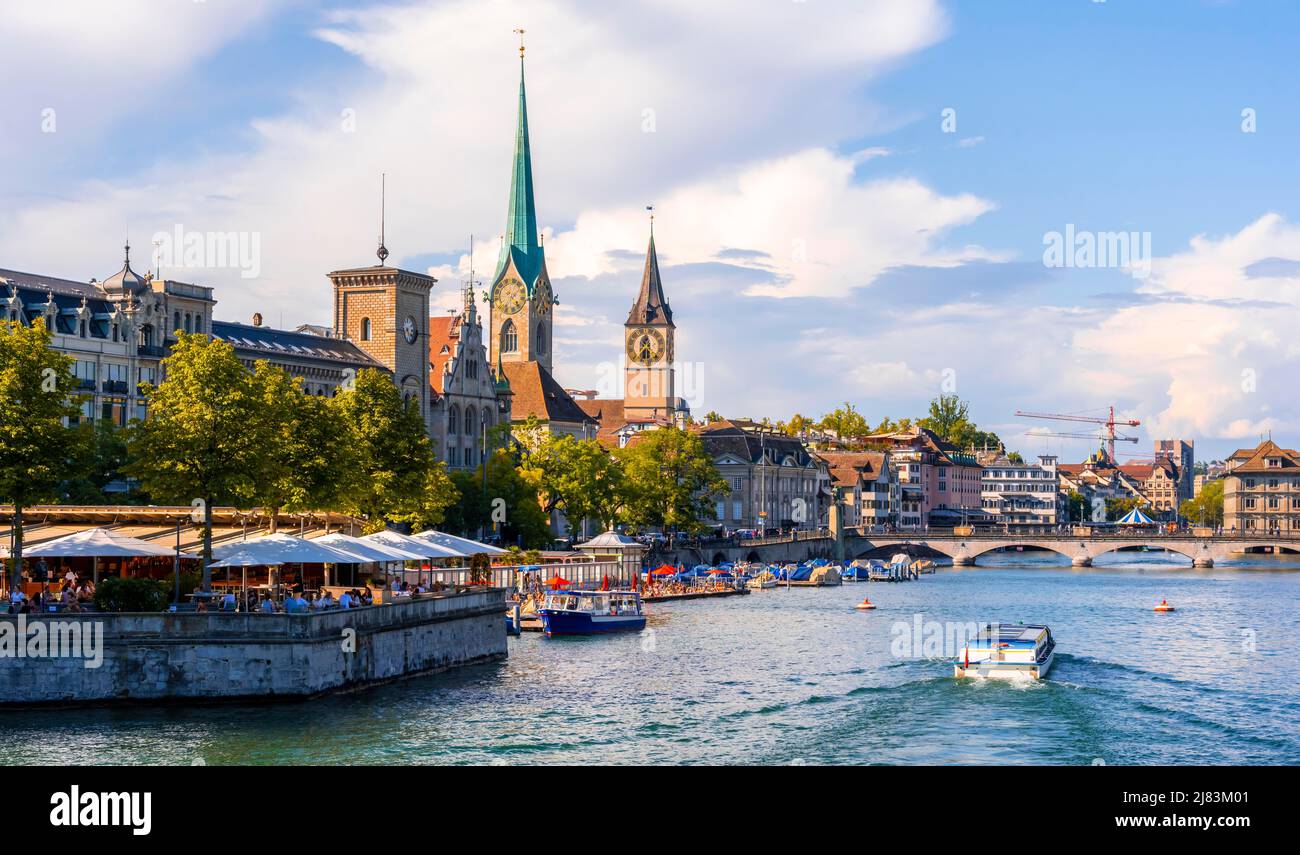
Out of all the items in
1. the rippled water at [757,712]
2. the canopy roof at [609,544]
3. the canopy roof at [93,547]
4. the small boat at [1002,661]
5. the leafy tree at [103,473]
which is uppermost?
the leafy tree at [103,473]

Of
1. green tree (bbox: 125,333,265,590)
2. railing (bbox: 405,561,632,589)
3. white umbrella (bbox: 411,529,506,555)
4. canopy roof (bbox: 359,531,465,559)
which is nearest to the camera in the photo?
green tree (bbox: 125,333,265,590)

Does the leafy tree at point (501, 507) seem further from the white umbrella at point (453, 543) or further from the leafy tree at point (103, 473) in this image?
the white umbrella at point (453, 543)

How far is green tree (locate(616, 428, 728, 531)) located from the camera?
134 m

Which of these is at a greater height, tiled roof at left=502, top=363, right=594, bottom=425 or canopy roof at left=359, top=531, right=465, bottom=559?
tiled roof at left=502, top=363, right=594, bottom=425

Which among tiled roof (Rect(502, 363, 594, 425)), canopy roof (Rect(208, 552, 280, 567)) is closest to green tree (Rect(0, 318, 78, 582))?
canopy roof (Rect(208, 552, 280, 567))

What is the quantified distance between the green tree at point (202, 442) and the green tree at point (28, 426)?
2736mm

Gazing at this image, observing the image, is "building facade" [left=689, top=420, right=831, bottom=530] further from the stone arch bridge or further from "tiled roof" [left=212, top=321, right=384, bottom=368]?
"tiled roof" [left=212, top=321, right=384, bottom=368]

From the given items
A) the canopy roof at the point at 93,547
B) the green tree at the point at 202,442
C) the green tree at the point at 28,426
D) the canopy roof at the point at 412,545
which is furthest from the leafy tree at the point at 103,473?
the canopy roof at the point at 93,547

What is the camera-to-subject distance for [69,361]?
162 ft

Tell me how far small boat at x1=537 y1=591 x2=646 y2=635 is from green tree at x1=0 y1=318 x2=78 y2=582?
93.5ft

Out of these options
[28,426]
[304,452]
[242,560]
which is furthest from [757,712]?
[28,426]

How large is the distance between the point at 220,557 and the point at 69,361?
8.16m

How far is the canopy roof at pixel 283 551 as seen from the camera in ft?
153

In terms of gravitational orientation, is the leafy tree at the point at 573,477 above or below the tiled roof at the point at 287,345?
below
